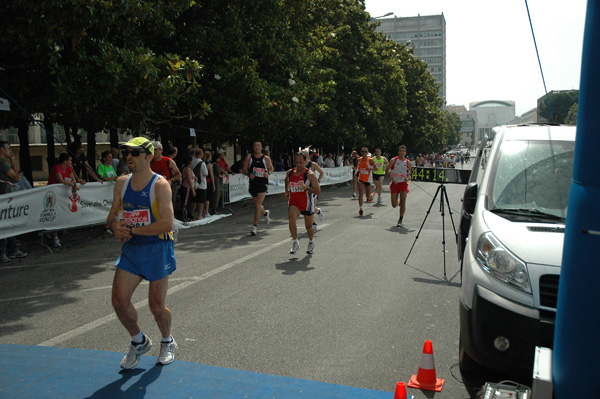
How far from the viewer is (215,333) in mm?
5633

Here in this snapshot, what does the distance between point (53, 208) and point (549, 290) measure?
9717 mm

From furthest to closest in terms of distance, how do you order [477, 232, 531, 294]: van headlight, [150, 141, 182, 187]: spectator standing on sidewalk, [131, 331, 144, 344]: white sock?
[150, 141, 182, 187]: spectator standing on sidewalk → [131, 331, 144, 344]: white sock → [477, 232, 531, 294]: van headlight

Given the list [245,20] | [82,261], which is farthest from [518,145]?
[245,20]

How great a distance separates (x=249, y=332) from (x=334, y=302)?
1437 mm

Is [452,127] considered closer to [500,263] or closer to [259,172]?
[259,172]

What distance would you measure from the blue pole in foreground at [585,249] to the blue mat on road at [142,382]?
1894 mm

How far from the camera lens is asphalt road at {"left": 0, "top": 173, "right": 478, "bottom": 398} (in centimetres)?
498

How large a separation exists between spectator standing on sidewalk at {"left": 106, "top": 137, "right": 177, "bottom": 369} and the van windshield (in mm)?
2780

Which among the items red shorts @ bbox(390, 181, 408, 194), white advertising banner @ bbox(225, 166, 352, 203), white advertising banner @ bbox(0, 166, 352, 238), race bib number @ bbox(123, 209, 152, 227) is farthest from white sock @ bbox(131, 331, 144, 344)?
white advertising banner @ bbox(225, 166, 352, 203)

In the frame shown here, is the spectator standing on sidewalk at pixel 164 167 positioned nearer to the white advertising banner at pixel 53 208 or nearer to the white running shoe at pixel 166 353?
the white advertising banner at pixel 53 208

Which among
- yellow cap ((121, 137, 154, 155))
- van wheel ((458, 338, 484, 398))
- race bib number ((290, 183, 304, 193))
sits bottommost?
van wheel ((458, 338, 484, 398))

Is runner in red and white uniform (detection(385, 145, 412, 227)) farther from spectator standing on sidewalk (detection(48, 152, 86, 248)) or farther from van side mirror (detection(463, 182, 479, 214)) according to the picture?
van side mirror (detection(463, 182, 479, 214))

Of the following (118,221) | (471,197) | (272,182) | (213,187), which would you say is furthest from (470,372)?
(272,182)

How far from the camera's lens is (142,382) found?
4.48 meters
